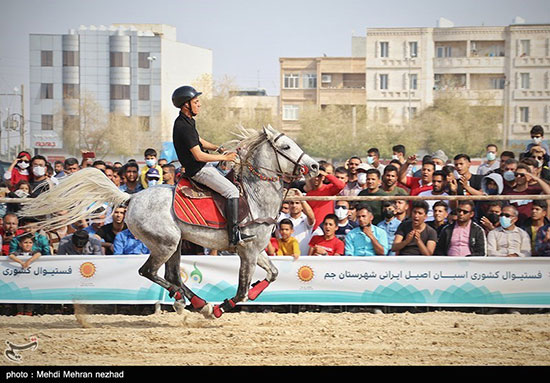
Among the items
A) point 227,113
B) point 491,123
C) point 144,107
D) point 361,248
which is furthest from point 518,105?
point 361,248

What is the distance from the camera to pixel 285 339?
28.5 feet

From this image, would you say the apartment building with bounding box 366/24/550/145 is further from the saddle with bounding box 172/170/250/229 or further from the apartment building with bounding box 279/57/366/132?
the saddle with bounding box 172/170/250/229

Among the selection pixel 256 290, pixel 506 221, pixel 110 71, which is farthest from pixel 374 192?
pixel 110 71

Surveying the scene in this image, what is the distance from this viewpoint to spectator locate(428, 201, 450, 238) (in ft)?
36.5

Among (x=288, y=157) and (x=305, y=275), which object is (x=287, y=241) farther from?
(x=288, y=157)

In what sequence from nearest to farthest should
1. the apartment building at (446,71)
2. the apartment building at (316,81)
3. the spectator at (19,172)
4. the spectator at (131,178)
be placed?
1. the spectator at (131,178)
2. the spectator at (19,172)
3. the apartment building at (446,71)
4. the apartment building at (316,81)

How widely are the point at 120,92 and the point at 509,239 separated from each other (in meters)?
60.6

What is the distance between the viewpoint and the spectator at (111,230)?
1141cm

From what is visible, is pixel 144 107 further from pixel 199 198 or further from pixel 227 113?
pixel 199 198

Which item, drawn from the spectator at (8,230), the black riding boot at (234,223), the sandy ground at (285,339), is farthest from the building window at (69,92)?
the black riding boot at (234,223)

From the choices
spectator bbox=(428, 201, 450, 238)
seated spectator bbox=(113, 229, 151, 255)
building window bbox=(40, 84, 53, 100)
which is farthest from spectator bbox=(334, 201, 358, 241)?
building window bbox=(40, 84, 53, 100)

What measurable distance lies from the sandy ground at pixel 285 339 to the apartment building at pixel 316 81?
57508 millimetres

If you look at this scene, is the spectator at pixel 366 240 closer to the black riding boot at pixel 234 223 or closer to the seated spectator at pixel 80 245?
the black riding boot at pixel 234 223

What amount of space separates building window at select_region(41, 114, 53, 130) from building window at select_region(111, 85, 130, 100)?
5498 mm
